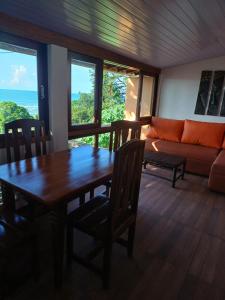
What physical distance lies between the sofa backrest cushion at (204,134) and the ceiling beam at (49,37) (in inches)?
74.8

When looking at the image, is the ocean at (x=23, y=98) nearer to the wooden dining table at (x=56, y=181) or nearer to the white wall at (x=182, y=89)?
the wooden dining table at (x=56, y=181)

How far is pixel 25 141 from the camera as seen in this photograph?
2.00m

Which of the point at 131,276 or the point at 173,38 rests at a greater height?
the point at 173,38

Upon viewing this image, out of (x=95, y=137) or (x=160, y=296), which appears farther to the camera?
(x=95, y=137)

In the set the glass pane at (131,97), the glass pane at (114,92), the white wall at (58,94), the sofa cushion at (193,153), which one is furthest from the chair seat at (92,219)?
the glass pane at (114,92)

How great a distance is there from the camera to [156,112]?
529cm

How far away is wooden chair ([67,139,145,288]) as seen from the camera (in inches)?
50.0

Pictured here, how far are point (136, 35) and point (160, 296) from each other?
2.69 m

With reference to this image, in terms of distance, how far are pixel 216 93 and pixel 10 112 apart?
4120mm

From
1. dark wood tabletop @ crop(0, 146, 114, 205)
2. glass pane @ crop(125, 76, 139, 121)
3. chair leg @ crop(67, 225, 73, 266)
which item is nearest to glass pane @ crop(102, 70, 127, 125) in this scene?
glass pane @ crop(125, 76, 139, 121)

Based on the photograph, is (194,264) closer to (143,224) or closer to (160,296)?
(160,296)

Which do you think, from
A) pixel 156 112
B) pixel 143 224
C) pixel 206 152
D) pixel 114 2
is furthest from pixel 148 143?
pixel 114 2

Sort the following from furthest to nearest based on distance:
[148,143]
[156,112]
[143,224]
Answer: [156,112] → [148,143] → [143,224]

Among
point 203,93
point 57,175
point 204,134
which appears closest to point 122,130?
point 57,175
